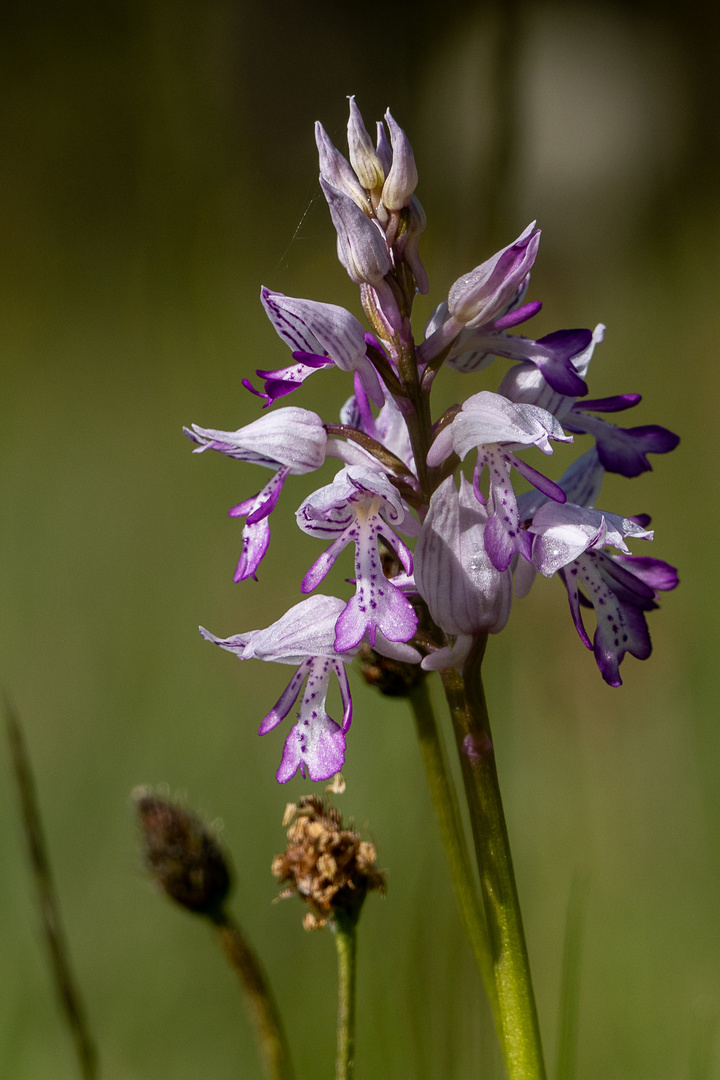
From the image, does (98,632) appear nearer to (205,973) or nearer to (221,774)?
(221,774)

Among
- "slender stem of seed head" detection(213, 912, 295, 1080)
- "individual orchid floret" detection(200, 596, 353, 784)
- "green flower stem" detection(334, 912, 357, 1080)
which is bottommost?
"slender stem of seed head" detection(213, 912, 295, 1080)

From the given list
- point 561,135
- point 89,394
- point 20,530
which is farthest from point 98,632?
point 561,135

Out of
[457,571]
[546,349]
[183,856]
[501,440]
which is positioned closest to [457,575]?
[457,571]

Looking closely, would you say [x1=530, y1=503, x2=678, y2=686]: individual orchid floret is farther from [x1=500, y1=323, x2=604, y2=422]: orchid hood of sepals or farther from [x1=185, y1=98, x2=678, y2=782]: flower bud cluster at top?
[x1=500, y1=323, x2=604, y2=422]: orchid hood of sepals

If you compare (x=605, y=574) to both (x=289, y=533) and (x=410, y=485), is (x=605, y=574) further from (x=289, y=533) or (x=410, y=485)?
(x=289, y=533)

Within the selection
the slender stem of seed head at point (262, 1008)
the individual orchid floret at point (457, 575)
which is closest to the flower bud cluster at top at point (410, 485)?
the individual orchid floret at point (457, 575)

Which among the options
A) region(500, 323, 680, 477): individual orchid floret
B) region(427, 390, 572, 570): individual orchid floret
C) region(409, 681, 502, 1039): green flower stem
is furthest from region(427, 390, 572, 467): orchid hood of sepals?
region(409, 681, 502, 1039): green flower stem
